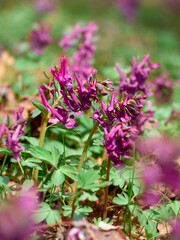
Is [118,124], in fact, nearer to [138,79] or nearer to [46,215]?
[46,215]

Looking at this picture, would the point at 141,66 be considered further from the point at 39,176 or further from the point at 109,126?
the point at 39,176

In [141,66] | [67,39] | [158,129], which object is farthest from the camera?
[67,39]

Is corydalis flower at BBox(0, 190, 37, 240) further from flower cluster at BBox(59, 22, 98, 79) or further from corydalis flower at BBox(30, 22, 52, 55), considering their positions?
corydalis flower at BBox(30, 22, 52, 55)

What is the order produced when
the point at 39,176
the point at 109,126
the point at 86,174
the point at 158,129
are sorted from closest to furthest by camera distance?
the point at 86,174 → the point at 109,126 → the point at 39,176 → the point at 158,129

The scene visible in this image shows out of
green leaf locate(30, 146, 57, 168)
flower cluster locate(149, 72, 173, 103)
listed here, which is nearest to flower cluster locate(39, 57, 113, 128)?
green leaf locate(30, 146, 57, 168)

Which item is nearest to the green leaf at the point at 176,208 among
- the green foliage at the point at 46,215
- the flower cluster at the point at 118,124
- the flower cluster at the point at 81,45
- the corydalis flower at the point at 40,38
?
the flower cluster at the point at 118,124

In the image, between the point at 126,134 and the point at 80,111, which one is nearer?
the point at 126,134

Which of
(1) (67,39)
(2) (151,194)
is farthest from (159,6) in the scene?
(2) (151,194)
